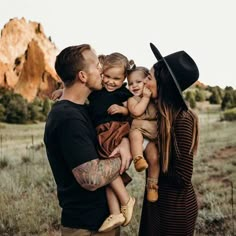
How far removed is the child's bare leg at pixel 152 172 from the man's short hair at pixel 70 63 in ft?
2.36

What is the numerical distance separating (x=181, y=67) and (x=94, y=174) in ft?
3.08

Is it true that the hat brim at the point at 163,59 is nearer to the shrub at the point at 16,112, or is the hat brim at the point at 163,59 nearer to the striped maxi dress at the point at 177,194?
the striped maxi dress at the point at 177,194

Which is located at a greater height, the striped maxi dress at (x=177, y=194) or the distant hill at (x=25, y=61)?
the distant hill at (x=25, y=61)

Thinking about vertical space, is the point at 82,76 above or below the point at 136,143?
above

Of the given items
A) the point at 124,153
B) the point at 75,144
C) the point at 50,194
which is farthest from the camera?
the point at 50,194

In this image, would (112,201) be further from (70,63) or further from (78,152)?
(70,63)

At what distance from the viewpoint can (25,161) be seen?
12766 millimetres

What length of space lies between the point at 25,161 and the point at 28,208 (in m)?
5.16

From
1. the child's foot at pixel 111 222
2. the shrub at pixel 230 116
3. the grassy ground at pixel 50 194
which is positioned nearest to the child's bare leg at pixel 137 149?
the child's foot at pixel 111 222

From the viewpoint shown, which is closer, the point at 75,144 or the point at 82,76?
the point at 75,144

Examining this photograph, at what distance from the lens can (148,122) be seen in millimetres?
3109

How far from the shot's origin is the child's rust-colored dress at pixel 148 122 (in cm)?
306

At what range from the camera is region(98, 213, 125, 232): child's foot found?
2.83m

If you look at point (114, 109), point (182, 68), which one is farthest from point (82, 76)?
point (182, 68)
